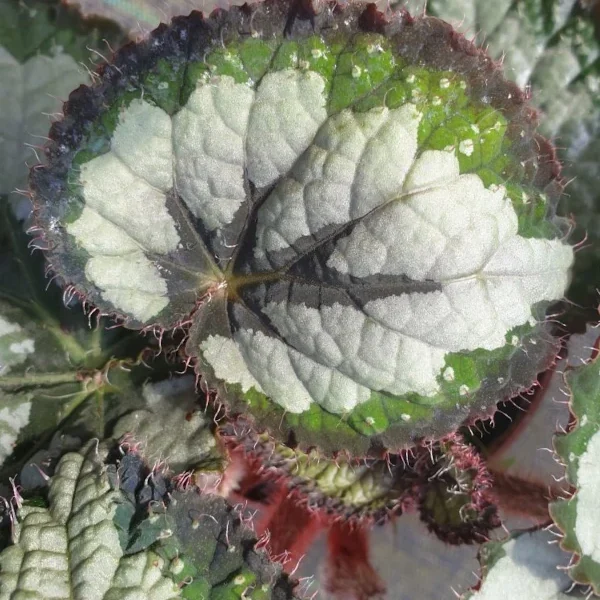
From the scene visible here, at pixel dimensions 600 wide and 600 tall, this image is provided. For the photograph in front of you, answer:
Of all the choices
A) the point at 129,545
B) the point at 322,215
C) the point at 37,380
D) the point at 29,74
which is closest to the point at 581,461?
the point at 322,215

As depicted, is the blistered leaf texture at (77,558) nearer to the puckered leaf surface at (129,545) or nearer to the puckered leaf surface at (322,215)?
the puckered leaf surface at (129,545)

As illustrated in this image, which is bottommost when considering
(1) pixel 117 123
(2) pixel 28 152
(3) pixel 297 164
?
(2) pixel 28 152

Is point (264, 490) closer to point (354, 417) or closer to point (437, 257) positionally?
point (354, 417)

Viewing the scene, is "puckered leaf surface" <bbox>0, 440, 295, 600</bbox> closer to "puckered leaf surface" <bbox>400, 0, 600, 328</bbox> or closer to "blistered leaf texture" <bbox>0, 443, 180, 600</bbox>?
"blistered leaf texture" <bbox>0, 443, 180, 600</bbox>

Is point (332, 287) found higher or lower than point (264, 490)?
higher

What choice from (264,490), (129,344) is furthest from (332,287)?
(264,490)

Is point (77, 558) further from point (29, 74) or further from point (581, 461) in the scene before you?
point (29, 74)
